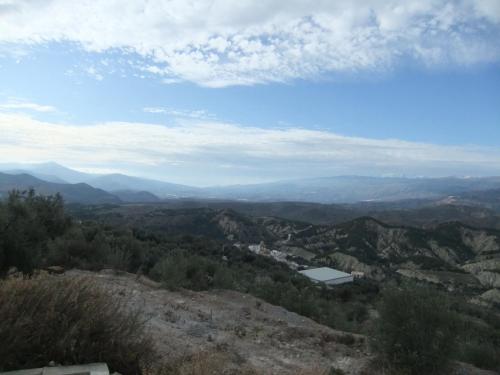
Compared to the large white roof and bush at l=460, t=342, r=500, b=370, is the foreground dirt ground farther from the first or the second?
the large white roof

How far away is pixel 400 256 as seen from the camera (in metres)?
63.6

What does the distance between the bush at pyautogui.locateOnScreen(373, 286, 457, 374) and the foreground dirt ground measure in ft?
1.84

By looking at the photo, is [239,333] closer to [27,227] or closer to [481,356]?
[481,356]

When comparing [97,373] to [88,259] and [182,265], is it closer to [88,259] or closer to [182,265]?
[182,265]

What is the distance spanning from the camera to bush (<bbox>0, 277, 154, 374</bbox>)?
4.28 metres

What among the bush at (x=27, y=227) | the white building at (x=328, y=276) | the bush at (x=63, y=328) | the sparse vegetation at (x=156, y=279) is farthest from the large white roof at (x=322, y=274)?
the bush at (x=63, y=328)

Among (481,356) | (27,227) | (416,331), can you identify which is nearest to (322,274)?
(27,227)

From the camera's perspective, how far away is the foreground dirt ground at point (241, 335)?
671cm

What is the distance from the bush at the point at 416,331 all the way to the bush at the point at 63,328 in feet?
13.5

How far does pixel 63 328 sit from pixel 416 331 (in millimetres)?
5361

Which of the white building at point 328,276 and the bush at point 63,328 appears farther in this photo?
the white building at point 328,276

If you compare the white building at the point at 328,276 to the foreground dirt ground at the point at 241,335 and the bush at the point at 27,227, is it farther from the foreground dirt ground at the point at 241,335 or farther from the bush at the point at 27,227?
the foreground dirt ground at the point at 241,335

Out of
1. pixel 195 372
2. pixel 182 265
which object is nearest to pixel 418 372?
pixel 195 372

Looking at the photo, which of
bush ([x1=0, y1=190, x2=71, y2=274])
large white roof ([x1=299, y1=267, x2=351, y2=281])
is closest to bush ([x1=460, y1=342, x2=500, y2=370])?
bush ([x1=0, y1=190, x2=71, y2=274])
